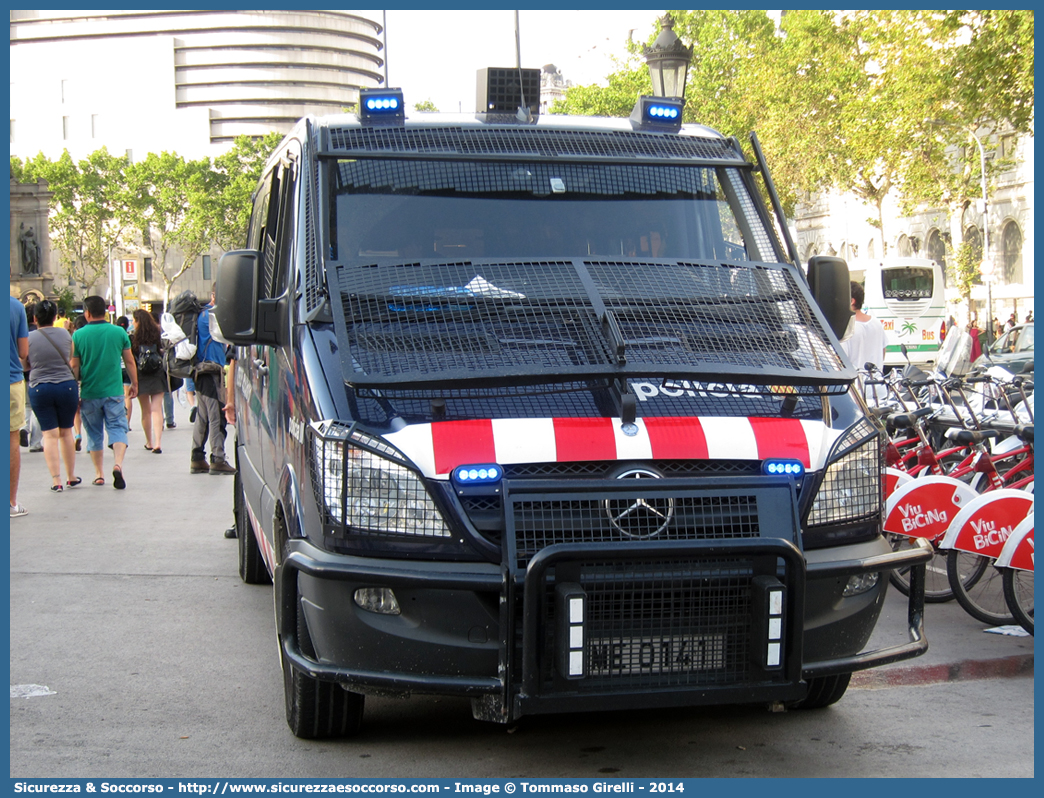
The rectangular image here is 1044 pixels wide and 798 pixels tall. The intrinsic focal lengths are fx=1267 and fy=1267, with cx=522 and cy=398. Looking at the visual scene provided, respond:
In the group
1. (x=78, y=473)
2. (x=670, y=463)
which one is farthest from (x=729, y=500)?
(x=78, y=473)

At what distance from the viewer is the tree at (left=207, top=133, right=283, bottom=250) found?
294 ft

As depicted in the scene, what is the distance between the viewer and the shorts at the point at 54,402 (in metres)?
11.6

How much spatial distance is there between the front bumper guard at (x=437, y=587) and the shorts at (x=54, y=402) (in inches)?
314

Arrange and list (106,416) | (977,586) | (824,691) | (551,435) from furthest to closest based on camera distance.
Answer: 1. (106,416)
2. (977,586)
3. (824,691)
4. (551,435)

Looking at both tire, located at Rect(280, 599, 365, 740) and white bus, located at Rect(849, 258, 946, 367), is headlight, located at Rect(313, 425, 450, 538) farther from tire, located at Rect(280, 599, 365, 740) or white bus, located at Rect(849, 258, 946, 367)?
white bus, located at Rect(849, 258, 946, 367)

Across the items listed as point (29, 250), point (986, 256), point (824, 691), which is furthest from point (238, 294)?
point (29, 250)

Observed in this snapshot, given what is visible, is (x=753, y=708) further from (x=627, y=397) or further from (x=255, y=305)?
(x=255, y=305)

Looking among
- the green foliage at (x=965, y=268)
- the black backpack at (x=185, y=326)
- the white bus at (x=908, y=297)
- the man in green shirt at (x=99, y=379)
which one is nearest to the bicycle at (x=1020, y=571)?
the man in green shirt at (x=99, y=379)

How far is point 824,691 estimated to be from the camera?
16.3 feet

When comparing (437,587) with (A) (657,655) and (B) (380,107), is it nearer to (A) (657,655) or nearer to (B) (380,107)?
(A) (657,655)

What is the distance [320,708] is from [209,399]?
28.9ft

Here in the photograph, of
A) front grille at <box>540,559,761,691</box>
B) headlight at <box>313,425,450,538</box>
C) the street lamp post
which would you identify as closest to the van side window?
headlight at <box>313,425,450,538</box>

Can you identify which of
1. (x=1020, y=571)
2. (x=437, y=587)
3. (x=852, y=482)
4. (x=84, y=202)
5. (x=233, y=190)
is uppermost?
(x=233, y=190)

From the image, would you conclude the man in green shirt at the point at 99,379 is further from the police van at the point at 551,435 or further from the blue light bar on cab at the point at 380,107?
the blue light bar on cab at the point at 380,107
